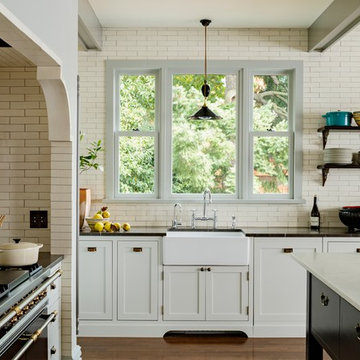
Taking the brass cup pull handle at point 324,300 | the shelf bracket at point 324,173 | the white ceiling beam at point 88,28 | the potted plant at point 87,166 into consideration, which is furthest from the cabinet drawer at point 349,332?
the white ceiling beam at point 88,28

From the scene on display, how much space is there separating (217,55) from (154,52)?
26.8 inches

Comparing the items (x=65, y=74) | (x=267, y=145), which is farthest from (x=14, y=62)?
(x=267, y=145)

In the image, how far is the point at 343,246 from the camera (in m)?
5.00

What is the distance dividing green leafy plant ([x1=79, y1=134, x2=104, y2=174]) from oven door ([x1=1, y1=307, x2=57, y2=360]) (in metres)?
2.13

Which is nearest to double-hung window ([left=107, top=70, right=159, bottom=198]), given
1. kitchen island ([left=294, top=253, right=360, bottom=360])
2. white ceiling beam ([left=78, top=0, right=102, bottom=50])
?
white ceiling beam ([left=78, top=0, right=102, bottom=50])

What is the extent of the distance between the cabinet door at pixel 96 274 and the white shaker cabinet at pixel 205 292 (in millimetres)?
553

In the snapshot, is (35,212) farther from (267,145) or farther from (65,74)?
(267,145)

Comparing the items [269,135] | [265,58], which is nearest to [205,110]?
[269,135]

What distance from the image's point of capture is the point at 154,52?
5637 mm

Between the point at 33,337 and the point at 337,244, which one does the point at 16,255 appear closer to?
the point at 33,337

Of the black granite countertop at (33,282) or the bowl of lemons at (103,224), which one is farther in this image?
the bowl of lemons at (103,224)

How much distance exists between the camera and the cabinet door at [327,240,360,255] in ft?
16.4

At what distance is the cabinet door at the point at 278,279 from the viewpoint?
16.3 ft

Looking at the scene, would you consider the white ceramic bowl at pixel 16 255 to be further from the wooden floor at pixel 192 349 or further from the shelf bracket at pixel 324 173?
the shelf bracket at pixel 324 173
